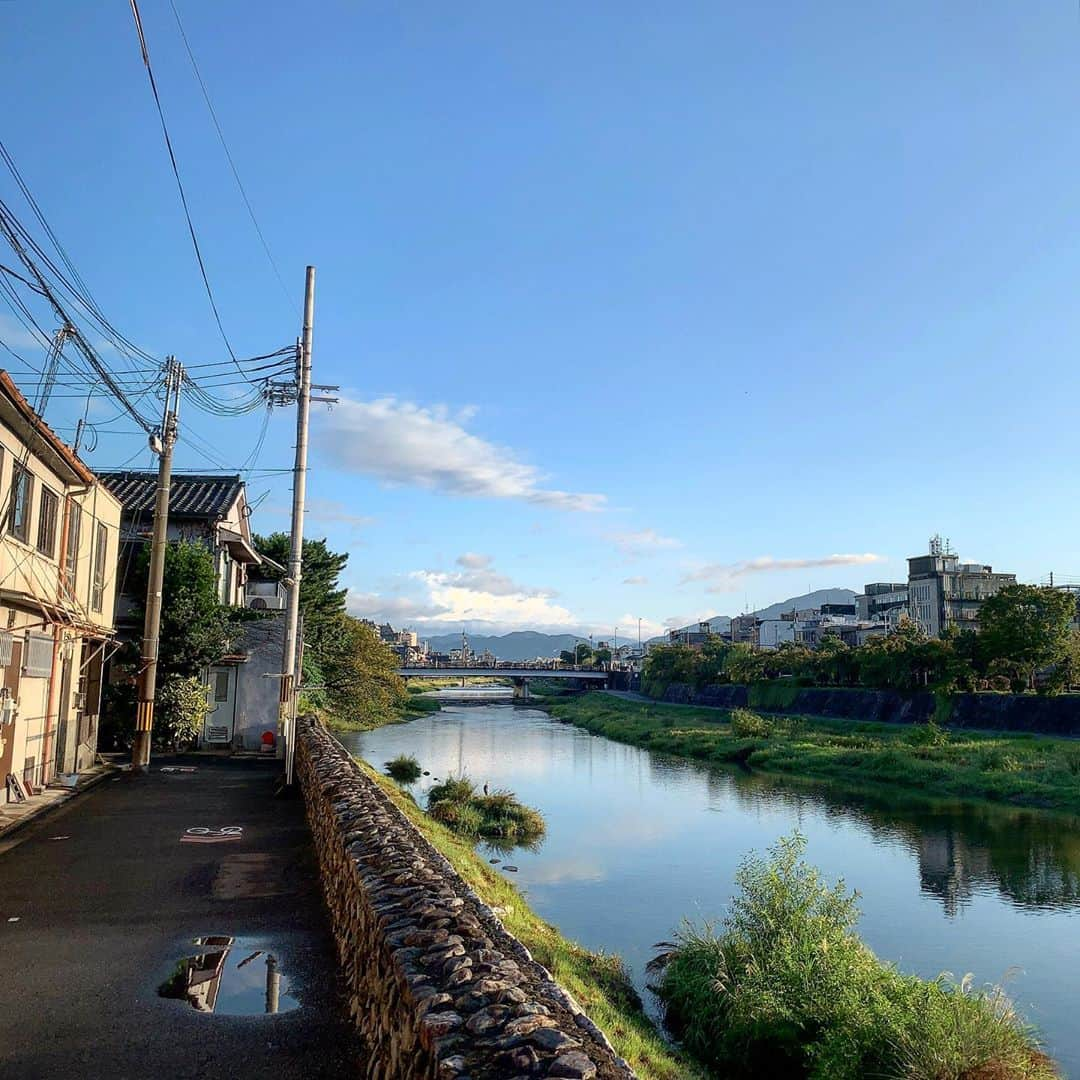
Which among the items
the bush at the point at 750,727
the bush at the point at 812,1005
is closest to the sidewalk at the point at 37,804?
the bush at the point at 812,1005

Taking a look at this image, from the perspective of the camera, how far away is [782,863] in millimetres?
13508

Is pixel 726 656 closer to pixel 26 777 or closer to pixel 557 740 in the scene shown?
pixel 557 740

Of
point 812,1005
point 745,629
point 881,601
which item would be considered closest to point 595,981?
point 812,1005

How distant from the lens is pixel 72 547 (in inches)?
699

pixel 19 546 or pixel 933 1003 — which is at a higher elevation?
pixel 19 546

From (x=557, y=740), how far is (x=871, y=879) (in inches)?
1462

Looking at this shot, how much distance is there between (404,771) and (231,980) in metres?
27.6

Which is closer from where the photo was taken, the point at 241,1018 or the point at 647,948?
the point at 241,1018

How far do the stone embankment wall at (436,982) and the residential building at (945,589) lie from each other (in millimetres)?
91444

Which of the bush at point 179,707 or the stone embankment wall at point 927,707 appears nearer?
the bush at point 179,707

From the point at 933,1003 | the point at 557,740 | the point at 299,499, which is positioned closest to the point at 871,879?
the point at 933,1003

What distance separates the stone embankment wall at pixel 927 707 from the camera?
43938 millimetres

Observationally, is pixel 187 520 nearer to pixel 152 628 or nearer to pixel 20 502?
pixel 152 628

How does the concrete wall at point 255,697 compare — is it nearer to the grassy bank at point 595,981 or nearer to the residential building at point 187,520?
the residential building at point 187,520
